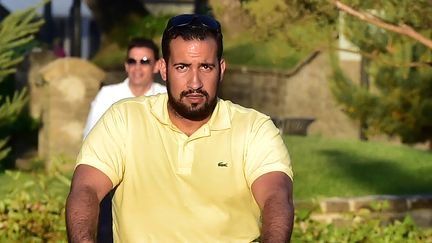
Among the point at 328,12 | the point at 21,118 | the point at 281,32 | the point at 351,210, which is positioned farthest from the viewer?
the point at 21,118

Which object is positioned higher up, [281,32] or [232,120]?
[232,120]

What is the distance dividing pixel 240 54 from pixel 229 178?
81.8 ft

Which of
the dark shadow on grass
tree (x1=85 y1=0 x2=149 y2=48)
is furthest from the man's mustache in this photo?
tree (x1=85 y1=0 x2=149 y2=48)

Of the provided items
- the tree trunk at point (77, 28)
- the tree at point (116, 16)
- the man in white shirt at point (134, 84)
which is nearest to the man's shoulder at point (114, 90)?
the man in white shirt at point (134, 84)

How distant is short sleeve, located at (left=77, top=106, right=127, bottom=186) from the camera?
5004mm

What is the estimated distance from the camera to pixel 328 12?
10.5 metres

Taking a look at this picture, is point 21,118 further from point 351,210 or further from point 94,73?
point 351,210

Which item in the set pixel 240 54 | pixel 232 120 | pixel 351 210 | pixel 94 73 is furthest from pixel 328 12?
pixel 240 54

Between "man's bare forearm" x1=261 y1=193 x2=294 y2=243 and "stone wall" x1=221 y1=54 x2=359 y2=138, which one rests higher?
"man's bare forearm" x1=261 y1=193 x2=294 y2=243

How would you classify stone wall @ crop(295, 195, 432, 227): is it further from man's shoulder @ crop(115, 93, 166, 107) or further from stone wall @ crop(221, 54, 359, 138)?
stone wall @ crop(221, 54, 359, 138)

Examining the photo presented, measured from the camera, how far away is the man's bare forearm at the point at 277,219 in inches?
187

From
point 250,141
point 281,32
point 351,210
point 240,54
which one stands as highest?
point 250,141

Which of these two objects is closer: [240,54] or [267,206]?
[267,206]

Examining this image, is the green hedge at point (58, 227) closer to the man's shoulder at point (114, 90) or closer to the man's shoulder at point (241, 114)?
the man's shoulder at point (114, 90)
